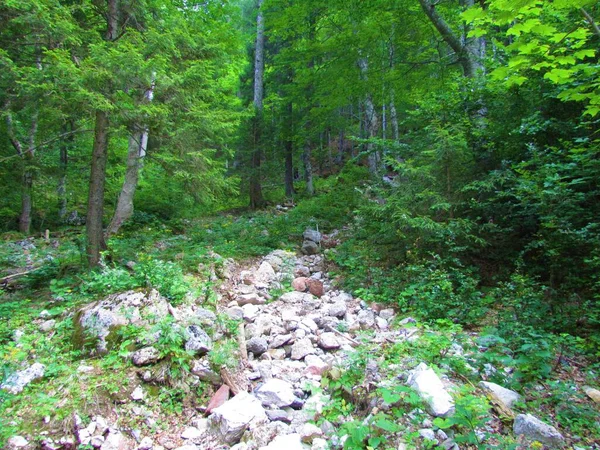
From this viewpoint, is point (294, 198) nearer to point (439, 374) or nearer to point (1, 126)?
point (1, 126)

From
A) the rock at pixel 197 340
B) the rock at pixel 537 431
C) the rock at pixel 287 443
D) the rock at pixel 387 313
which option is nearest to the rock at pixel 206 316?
the rock at pixel 197 340

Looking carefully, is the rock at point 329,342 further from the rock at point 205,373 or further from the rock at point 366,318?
the rock at point 205,373

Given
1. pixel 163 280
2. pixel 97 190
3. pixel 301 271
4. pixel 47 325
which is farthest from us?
pixel 301 271

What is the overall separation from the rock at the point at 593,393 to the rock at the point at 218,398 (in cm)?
335

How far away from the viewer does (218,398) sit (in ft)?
11.4

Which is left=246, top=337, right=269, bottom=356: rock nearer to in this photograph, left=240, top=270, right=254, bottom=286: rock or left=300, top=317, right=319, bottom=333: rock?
left=300, top=317, right=319, bottom=333: rock

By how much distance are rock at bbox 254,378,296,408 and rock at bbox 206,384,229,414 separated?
1.02 feet

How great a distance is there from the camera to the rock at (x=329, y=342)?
4.39 metres

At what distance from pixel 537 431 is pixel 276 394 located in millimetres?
2222

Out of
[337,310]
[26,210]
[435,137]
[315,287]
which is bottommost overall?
[337,310]

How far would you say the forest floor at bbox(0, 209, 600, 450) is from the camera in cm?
265

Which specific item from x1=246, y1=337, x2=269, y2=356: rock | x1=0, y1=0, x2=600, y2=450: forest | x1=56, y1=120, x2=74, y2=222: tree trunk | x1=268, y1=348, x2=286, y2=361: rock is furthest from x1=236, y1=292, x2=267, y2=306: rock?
x1=56, y1=120, x2=74, y2=222: tree trunk

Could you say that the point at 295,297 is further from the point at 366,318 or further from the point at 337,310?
the point at 366,318

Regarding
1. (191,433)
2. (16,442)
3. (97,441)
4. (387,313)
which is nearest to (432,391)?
(191,433)
